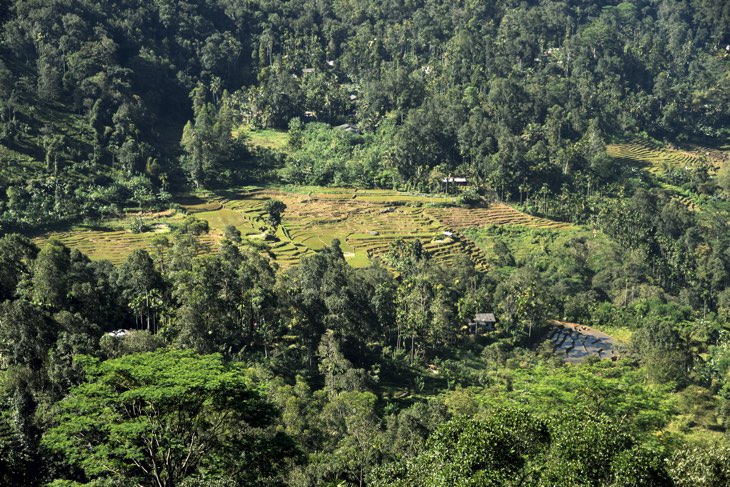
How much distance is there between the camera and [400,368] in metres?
44.1

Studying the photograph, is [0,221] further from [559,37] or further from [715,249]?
[559,37]

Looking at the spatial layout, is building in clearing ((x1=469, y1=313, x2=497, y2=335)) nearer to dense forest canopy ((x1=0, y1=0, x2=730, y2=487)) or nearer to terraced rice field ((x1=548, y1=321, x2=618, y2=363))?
dense forest canopy ((x1=0, y1=0, x2=730, y2=487))

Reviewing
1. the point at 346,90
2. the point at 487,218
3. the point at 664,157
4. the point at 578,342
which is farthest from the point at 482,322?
the point at 346,90

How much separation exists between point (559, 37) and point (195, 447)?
106m

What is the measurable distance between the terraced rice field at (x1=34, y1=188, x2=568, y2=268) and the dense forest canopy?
6.38 feet

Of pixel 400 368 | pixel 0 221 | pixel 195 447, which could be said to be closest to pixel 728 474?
pixel 195 447

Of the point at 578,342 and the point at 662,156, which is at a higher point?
the point at 662,156

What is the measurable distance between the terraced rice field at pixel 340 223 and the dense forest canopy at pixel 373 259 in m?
1.94

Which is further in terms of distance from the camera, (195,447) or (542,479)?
(195,447)

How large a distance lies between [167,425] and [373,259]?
39877 mm

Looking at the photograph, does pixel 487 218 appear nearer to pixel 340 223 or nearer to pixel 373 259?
pixel 340 223

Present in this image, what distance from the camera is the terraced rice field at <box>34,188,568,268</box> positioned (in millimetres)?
58781

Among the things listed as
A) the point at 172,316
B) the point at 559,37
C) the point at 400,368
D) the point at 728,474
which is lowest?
the point at 400,368

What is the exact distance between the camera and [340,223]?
224 feet
